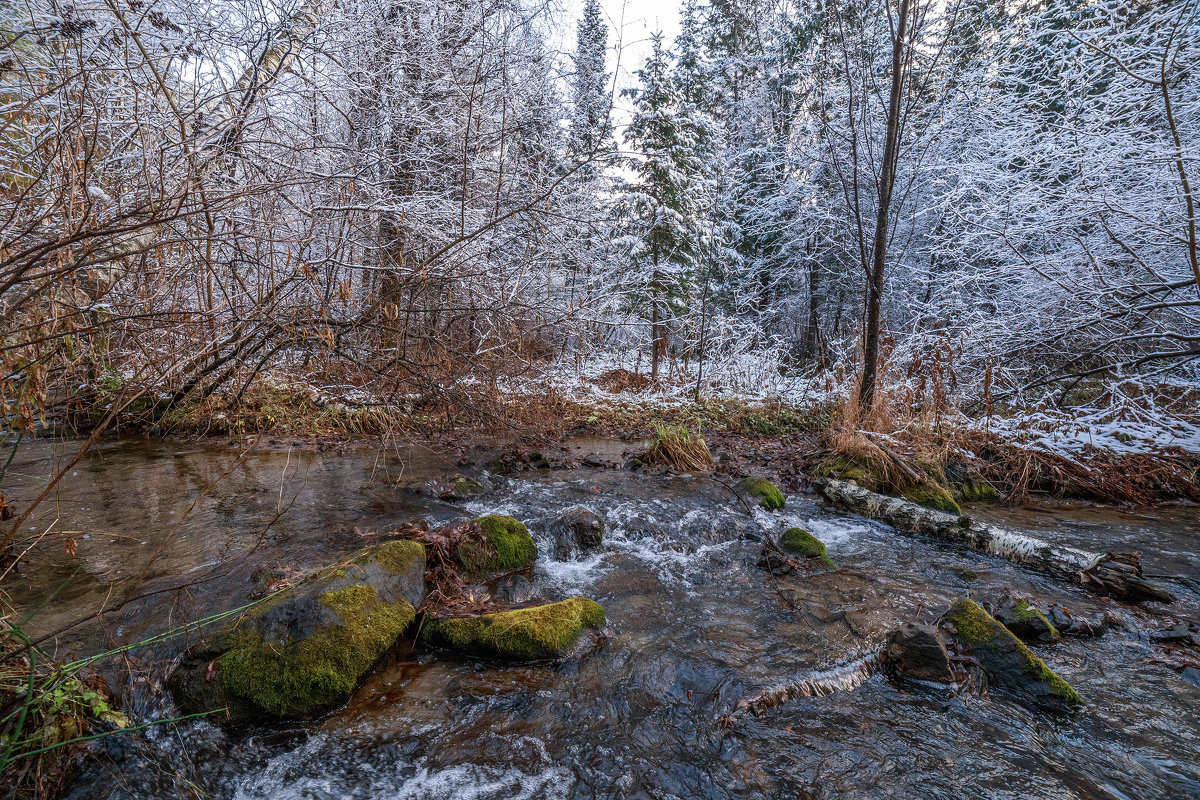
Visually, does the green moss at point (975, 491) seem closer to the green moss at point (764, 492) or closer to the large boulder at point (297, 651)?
the green moss at point (764, 492)

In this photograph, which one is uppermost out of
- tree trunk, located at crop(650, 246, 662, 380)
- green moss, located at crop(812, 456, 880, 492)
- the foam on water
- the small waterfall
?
tree trunk, located at crop(650, 246, 662, 380)

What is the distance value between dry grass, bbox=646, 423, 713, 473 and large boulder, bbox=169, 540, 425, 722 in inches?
192

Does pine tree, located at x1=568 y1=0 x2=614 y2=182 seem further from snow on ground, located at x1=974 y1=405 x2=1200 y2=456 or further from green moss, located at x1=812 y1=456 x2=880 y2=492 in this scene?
snow on ground, located at x1=974 y1=405 x2=1200 y2=456

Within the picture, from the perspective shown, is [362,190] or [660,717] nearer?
[660,717]

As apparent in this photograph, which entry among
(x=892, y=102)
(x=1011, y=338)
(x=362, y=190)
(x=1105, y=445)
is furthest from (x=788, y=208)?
(x=362, y=190)

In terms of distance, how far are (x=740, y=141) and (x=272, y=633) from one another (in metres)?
19.1

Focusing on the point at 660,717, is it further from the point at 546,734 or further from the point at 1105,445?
the point at 1105,445

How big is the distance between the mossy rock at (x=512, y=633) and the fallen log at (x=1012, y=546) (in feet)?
13.1

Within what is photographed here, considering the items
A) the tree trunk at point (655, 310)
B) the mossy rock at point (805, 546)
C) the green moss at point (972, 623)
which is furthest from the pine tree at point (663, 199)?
the green moss at point (972, 623)

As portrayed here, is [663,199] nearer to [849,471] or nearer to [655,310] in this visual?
[655,310]

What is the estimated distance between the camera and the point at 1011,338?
8.61 m

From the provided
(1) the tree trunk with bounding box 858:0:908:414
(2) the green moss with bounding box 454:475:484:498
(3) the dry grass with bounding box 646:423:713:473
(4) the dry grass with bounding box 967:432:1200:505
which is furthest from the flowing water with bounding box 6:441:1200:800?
(1) the tree trunk with bounding box 858:0:908:414

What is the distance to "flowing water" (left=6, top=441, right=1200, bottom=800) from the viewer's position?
2393 mm

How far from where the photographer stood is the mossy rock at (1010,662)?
283 centimetres
